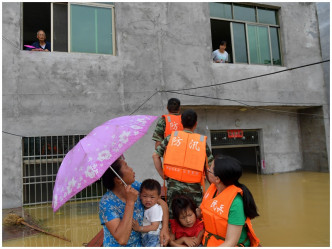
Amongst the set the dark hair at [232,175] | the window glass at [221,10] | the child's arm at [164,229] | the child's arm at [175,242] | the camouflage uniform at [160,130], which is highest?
the window glass at [221,10]

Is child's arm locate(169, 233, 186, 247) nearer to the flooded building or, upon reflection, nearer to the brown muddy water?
the brown muddy water

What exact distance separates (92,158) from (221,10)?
697cm

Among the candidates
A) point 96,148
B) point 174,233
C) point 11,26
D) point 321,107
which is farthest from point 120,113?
point 321,107

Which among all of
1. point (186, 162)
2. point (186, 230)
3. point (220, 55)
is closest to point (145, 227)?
point (186, 230)

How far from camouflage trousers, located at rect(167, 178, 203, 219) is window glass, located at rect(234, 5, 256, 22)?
6.48 metres

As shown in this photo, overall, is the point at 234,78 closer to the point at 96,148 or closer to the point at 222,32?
the point at 222,32

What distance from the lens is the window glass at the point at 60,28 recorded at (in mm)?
5820

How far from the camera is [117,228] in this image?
170 cm

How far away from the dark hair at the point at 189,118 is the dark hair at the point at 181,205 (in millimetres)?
Result: 735

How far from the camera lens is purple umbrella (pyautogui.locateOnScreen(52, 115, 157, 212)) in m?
1.61

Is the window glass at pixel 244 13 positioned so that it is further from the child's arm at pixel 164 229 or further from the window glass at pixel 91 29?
the child's arm at pixel 164 229

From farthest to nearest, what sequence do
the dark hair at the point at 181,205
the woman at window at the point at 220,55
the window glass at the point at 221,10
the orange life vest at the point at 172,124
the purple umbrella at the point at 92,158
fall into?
1. the window glass at the point at 221,10
2. the woman at window at the point at 220,55
3. the orange life vest at the point at 172,124
4. the dark hair at the point at 181,205
5. the purple umbrella at the point at 92,158

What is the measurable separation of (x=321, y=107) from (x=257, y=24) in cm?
327

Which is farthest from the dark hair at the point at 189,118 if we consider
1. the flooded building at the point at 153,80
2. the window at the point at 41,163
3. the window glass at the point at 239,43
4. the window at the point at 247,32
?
the window glass at the point at 239,43
